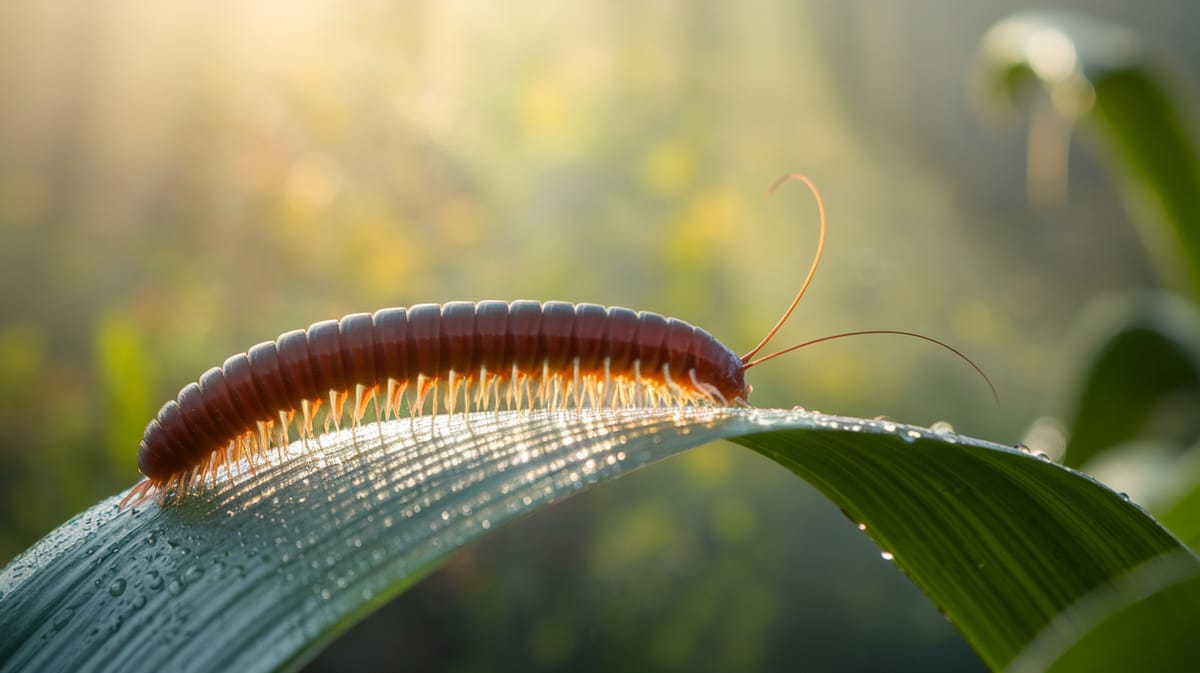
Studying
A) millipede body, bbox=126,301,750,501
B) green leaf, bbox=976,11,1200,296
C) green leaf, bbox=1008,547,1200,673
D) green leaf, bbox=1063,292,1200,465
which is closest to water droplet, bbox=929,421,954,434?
A: green leaf, bbox=1008,547,1200,673

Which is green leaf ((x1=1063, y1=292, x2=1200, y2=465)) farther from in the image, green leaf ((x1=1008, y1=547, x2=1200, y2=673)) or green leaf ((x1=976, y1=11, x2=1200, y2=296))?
green leaf ((x1=1008, y1=547, x2=1200, y2=673))

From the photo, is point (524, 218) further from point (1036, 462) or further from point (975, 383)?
point (1036, 462)

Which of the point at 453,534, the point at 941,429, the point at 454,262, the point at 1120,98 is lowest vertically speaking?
the point at 941,429

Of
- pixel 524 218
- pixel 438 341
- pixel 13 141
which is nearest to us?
pixel 438 341

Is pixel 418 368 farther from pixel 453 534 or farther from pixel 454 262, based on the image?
pixel 454 262

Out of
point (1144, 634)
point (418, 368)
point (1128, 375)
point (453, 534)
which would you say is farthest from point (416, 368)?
point (1128, 375)

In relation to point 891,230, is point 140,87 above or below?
above

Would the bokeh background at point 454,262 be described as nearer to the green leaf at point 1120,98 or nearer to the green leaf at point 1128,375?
the green leaf at point 1128,375

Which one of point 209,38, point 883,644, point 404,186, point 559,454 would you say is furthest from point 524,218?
point 559,454
